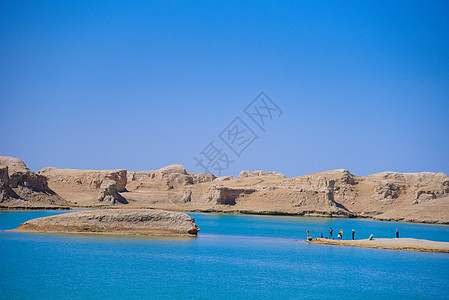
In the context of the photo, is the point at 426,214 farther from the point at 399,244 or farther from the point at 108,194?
the point at 108,194

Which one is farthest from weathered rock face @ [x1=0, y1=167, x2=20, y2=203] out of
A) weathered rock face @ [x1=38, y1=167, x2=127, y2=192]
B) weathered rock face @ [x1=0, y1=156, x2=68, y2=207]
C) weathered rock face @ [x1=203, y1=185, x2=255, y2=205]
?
weathered rock face @ [x1=203, y1=185, x2=255, y2=205]

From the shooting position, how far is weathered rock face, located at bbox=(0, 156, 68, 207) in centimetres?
6188

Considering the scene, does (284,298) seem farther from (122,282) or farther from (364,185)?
(364,185)

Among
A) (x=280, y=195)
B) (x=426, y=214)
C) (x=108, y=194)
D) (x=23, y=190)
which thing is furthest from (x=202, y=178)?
(x=426, y=214)

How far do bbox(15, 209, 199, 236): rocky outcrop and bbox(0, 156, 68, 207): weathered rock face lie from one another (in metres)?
31.7

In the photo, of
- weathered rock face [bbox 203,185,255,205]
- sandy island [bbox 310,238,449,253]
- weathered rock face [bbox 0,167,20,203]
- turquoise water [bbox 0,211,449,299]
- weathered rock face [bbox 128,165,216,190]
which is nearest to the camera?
turquoise water [bbox 0,211,449,299]

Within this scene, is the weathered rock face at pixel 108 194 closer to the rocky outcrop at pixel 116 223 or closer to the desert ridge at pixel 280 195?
the desert ridge at pixel 280 195

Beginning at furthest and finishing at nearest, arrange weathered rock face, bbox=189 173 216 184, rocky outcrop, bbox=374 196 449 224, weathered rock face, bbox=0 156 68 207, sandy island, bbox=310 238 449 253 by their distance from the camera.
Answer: weathered rock face, bbox=189 173 216 184 → rocky outcrop, bbox=374 196 449 224 → weathered rock face, bbox=0 156 68 207 → sandy island, bbox=310 238 449 253

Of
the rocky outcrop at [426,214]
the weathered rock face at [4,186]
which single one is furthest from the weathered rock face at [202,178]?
the weathered rock face at [4,186]

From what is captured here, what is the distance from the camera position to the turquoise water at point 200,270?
719 inches

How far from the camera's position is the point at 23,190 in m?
66.9

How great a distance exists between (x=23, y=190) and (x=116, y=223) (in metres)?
39.2

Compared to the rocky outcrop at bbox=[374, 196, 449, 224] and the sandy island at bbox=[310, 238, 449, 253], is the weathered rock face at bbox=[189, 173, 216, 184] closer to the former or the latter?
the rocky outcrop at bbox=[374, 196, 449, 224]

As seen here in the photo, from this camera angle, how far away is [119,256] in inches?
969
